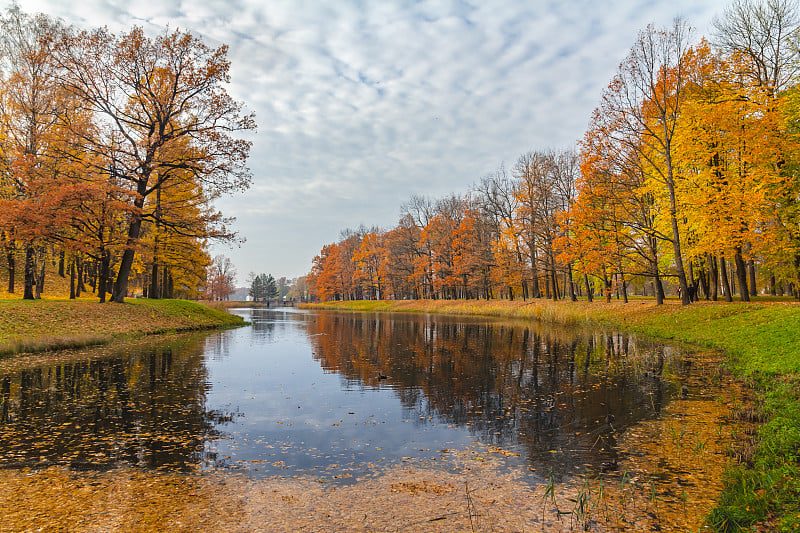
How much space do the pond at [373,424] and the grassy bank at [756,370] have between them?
48cm

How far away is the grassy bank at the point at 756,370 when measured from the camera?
415 cm

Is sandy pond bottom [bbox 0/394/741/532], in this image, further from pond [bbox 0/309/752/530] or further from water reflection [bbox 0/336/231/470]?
water reflection [bbox 0/336/231/470]

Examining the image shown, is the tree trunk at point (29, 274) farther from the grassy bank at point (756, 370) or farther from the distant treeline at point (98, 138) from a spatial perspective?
the grassy bank at point (756, 370)

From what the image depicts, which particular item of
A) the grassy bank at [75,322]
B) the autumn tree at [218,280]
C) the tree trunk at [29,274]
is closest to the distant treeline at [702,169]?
the grassy bank at [75,322]

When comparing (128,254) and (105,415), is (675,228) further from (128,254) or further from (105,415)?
(128,254)

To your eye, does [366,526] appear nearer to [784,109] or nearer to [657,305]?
[657,305]

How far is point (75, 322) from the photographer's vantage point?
17922 mm

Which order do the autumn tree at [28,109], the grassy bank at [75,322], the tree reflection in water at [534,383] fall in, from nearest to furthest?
the tree reflection in water at [534,383] → the grassy bank at [75,322] → the autumn tree at [28,109]

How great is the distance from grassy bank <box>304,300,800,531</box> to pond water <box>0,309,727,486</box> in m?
1.25

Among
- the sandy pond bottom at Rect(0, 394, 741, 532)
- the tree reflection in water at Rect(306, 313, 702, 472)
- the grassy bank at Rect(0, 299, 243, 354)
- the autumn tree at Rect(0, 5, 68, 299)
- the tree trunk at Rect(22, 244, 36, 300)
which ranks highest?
the autumn tree at Rect(0, 5, 68, 299)

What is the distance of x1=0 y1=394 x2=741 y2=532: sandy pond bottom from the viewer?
4.14m

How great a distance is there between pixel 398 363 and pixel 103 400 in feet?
27.9

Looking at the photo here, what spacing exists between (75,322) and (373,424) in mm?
17109

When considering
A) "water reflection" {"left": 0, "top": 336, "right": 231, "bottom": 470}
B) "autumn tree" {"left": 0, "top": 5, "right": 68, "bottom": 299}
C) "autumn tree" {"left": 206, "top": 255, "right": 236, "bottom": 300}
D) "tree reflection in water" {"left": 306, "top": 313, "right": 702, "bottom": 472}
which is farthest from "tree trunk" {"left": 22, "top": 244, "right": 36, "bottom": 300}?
"autumn tree" {"left": 206, "top": 255, "right": 236, "bottom": 300}
